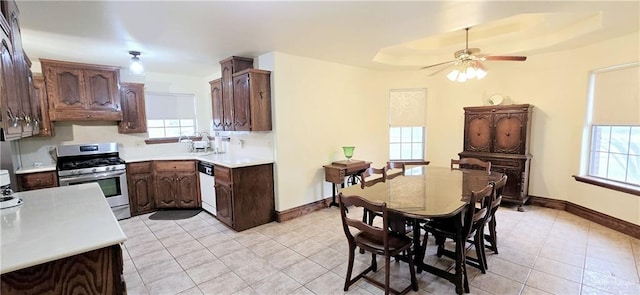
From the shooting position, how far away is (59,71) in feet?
12.5

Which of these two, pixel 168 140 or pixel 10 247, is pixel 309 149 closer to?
pixel 168 140

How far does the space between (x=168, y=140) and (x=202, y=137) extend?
600 millimetres

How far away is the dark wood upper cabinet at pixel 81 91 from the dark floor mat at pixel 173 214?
5.30 ft

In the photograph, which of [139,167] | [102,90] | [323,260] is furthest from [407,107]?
[102,90]

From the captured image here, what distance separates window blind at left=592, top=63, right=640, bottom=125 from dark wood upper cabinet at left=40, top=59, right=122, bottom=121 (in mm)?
6905

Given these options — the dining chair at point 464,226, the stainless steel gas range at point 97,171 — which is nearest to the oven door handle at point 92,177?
the stainless steel gas range at point 97,171

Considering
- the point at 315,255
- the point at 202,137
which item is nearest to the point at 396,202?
the point at 315,255

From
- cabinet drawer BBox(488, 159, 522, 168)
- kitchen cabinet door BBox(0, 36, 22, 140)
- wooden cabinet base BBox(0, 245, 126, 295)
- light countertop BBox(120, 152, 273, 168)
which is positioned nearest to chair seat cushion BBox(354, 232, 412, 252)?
wooden cabinet base BBox(0, 245, 126, 295)

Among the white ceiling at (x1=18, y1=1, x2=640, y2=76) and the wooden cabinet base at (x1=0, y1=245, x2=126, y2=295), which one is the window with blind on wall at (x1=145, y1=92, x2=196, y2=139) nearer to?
the white ceiling at (x1=18, y1=1, x2=640, y2=76)

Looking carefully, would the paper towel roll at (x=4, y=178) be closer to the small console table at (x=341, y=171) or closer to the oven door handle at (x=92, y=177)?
the oven door handle at (x=92, y=177)

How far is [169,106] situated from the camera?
17.0 ft

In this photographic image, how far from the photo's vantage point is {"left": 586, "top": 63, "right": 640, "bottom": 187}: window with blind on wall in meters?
3.38

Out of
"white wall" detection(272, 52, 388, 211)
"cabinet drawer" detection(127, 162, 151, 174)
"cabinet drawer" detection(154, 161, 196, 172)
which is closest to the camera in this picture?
A: "white wall" detection(272, 52, 388, 211)

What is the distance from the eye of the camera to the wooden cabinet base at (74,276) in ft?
3.98
